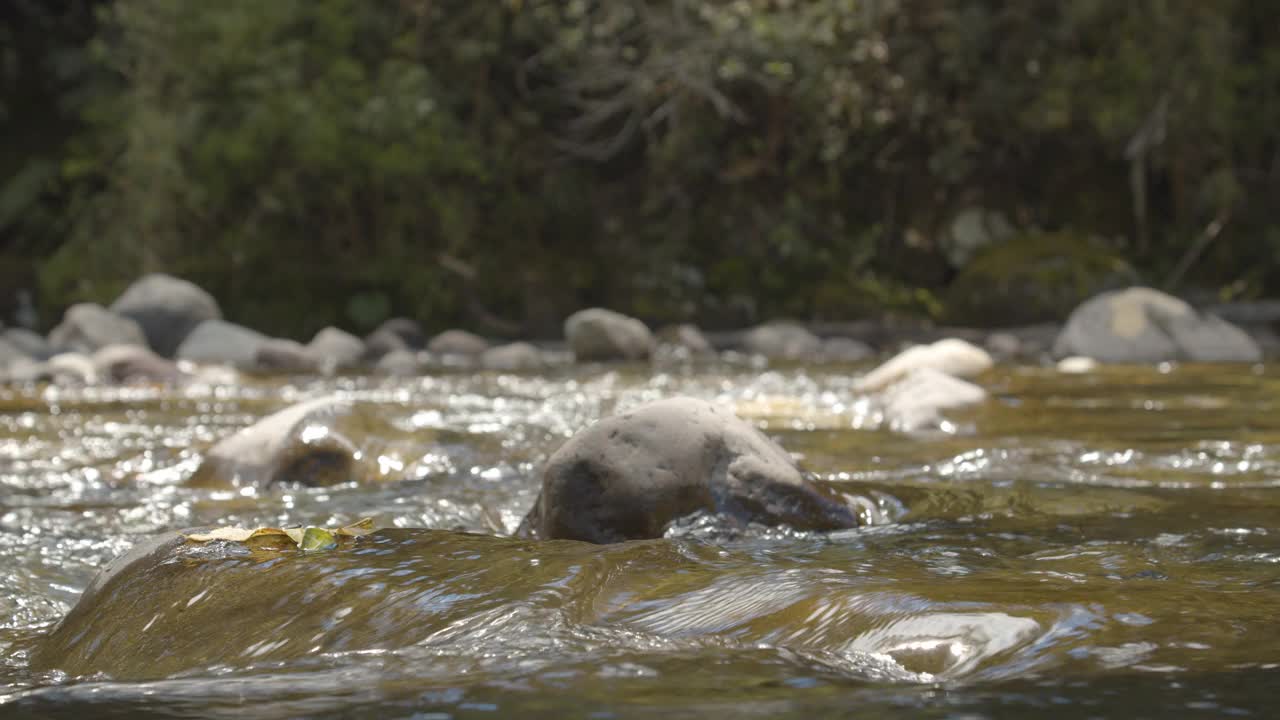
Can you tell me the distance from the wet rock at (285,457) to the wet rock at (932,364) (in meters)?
3.66

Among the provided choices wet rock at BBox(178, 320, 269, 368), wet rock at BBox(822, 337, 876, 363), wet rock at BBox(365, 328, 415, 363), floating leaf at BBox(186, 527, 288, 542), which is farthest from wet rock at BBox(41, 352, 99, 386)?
floating leaf at BBox(186, 527, 288, 542)

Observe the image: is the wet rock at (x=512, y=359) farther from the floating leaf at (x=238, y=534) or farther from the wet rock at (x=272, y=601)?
the wet rock at (x=272, y=601)

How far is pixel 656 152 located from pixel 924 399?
30.5 ft

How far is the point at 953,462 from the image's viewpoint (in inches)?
163

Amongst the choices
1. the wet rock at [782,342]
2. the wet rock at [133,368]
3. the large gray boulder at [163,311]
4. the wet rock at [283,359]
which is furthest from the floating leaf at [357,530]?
the large gray boulder at [163,311]

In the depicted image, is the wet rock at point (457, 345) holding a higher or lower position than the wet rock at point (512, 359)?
higher

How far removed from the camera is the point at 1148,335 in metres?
A: 9.59

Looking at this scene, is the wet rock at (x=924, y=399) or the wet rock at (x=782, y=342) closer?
the wet rock at (x=924, y=399)

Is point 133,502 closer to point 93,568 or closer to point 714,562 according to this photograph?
point 93,568

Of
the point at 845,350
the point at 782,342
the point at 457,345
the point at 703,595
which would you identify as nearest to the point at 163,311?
the point at 457,345

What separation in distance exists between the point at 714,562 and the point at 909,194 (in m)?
12.9

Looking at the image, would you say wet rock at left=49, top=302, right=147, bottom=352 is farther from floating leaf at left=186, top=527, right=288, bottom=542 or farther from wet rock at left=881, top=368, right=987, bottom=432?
floating leaf at left=186, top=527, right=288, bottom=542

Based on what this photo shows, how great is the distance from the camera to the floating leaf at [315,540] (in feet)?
8.30

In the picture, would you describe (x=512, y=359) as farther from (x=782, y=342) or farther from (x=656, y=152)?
(x=656, y=152)
